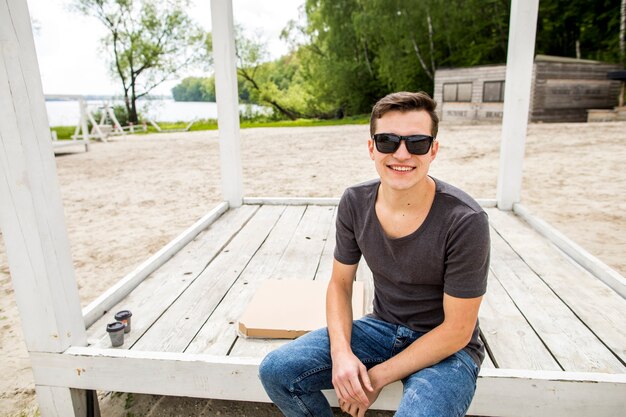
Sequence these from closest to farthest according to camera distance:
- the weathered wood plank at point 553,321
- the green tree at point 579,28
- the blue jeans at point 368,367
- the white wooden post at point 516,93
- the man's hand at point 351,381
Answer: the blue jeans at point 368,367, the man's hand at point 351,381, the weathered wood plank at point 553,321, the white wooden post at point 516,93, the green tree at point 579,28

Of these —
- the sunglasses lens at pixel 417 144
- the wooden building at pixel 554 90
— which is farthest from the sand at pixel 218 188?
the wooden building at pixel 554 90

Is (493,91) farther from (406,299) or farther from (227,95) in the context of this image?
(406,299)

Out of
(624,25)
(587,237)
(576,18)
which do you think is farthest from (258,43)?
(587,237)

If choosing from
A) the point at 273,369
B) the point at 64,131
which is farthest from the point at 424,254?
the point at 64,131

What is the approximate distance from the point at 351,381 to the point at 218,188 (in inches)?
253

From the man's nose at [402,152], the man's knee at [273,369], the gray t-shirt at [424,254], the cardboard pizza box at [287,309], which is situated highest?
the man's nose at [402,152]

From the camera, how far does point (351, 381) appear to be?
1.50m

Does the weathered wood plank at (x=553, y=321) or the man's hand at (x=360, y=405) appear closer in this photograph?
the man's hand at (x=360, y=405)

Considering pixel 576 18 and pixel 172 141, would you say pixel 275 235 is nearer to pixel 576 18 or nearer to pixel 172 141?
pixel 172 141

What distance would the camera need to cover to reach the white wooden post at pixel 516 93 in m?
3.75

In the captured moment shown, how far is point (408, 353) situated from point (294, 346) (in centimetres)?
43

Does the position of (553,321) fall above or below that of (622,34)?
below

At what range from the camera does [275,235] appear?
3.77m

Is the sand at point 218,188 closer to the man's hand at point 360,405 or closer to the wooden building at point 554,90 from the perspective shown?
the man's hand at point 360,405
